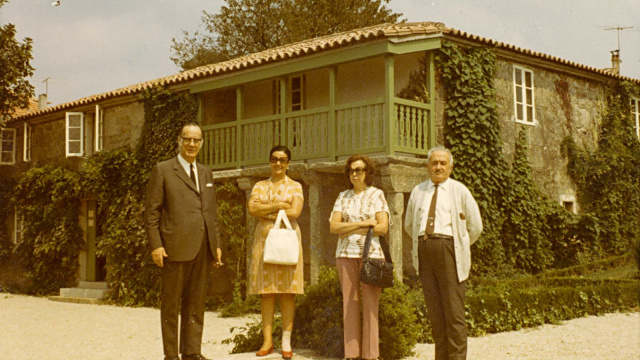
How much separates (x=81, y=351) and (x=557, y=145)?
11309 mm

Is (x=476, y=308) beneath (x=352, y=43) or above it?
beneath

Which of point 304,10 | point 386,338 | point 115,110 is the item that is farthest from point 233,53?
point 386,338

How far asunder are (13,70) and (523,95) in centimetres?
1232

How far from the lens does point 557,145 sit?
15672mm

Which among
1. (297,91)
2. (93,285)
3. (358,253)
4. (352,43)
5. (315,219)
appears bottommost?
(93,285)

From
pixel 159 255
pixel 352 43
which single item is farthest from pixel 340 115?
pixel 159 255

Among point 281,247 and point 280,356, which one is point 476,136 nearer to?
point 281,247

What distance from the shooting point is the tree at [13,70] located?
1708 centimetres

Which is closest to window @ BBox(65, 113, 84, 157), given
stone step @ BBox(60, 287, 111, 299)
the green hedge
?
stone step @ BBox(60, 287, 111, 299)

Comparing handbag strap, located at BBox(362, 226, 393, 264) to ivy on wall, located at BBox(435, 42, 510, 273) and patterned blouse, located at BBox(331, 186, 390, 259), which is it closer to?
patterned blouse, located at BBox(331, 186, 390, 259)

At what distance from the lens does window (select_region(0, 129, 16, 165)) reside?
2005 centimetres

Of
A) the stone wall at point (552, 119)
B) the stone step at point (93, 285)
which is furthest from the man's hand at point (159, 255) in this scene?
the stone step at point (93, 285)

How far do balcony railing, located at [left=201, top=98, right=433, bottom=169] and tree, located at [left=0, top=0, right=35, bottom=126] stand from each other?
6.30 m

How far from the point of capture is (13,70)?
1723cm
